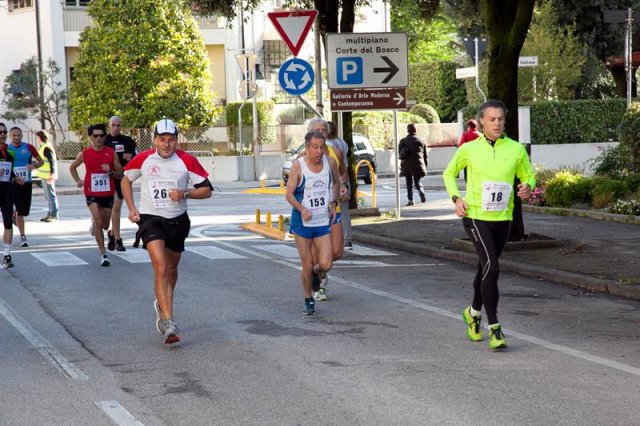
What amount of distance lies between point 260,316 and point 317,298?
1193 mm

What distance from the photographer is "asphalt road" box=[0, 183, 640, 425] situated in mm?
7492

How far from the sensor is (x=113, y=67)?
4172 cm

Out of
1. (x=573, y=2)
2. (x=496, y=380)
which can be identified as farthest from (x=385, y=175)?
(x=496, y=380)

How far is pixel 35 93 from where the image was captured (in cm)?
4516

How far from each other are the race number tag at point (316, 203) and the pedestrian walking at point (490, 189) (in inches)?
80.8

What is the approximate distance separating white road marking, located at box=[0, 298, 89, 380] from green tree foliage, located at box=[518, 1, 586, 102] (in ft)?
109

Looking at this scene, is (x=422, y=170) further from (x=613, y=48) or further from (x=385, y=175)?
(x=613, y=48)

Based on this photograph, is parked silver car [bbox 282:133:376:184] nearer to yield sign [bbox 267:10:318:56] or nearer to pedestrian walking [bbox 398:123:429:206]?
pedestrian walking [bbox 398:123:429:206]

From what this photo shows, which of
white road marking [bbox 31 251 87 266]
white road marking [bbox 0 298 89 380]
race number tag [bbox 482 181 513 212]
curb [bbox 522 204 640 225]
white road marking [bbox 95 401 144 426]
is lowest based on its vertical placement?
white road marking [bbox 95 401 144 426]

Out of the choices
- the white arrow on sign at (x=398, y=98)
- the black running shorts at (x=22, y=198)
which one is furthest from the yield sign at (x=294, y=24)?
the black running shorts at (x=22, y=198)

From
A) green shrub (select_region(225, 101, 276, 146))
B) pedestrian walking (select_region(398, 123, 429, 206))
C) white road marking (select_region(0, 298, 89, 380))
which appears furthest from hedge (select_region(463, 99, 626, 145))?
white road marking (select_region(0, 298, 89, 380))

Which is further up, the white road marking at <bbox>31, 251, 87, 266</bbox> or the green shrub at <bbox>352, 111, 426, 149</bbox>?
the green shrub at <bbox>352, 111, 426, 149</bbox>

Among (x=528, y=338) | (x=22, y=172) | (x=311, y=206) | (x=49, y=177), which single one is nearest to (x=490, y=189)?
(x=528, y=338)

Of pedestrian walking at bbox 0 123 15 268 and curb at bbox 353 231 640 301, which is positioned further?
pedestrian walking at bbox 0 123 15 268
